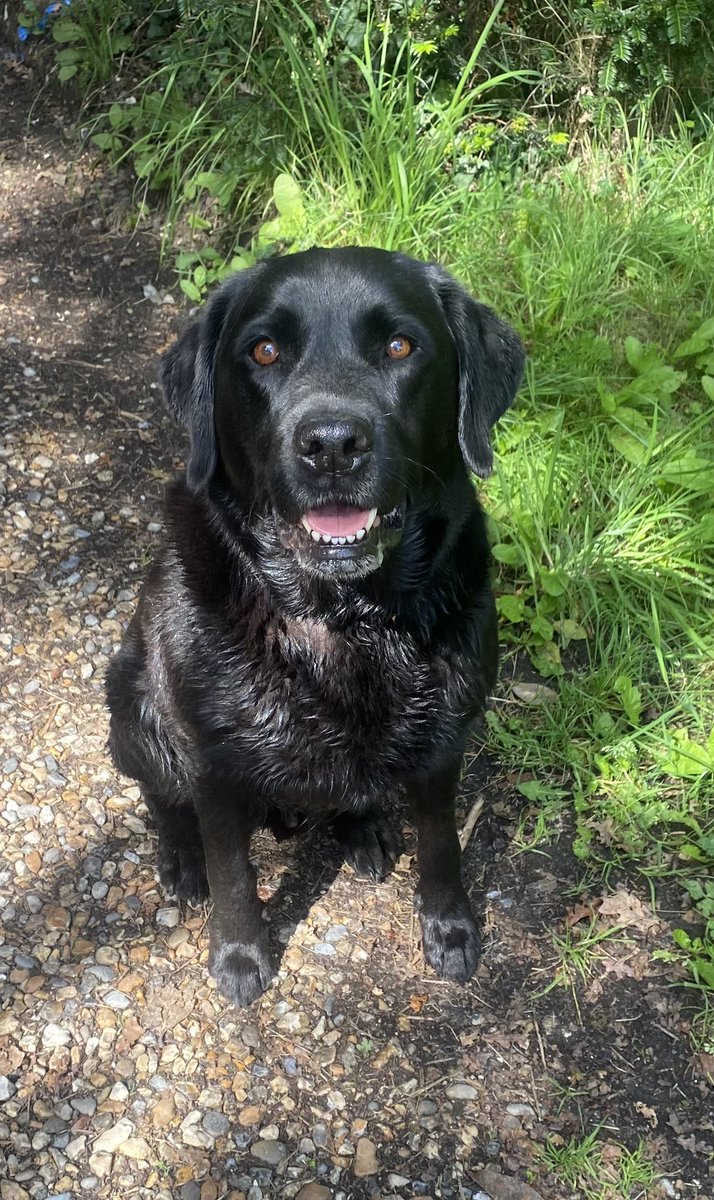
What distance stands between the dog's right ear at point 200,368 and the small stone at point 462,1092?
57.8 inches

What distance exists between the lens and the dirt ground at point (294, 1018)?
2.23m

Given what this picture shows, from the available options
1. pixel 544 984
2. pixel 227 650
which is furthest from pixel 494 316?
pixel 544 984

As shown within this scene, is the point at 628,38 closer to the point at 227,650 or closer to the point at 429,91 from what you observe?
the point at 429,91

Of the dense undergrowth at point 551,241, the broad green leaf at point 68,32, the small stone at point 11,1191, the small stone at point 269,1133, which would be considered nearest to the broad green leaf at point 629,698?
the dense undergrowth at point 551,241

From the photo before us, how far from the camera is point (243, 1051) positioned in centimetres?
243

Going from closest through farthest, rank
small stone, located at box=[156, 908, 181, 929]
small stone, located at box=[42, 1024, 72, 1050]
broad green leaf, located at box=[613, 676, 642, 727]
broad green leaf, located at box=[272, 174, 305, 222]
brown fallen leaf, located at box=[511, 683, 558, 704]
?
small stone, located at box=[42, 1024, 72, 1050] → small stone, located at box=[156, 908, 181, 929] → broad green leaf, located at box=[613, 676, 642, 727] → brown fallen leaf, located at box=[511, 683, 558, 704] → broad green leaf, located at box=[272, 174, 305, 222]

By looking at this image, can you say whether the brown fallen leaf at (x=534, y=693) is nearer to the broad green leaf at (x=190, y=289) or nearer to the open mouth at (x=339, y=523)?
the open mouth at (x=339, y=523)

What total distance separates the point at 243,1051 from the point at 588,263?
289 centimetres

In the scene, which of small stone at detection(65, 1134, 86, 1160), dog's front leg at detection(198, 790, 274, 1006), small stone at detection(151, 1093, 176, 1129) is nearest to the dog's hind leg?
dog's front leg at detection(198, 790, 274, 1006)

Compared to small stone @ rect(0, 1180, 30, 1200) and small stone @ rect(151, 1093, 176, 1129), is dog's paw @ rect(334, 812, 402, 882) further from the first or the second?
small stone @ rect(0, 1180, 30, 1200)

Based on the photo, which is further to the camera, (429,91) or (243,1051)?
(429,91)

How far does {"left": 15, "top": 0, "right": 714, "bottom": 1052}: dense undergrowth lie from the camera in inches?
118

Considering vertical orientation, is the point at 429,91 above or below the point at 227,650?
above

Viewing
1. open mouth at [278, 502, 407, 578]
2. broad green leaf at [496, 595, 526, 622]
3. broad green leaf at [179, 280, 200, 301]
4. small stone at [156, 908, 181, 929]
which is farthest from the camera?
broad green leaf at [179, 280, 200, 301]
